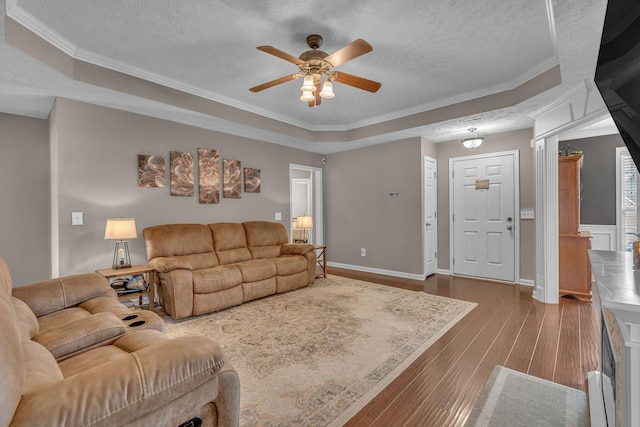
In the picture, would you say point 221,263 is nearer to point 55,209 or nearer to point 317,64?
point 55,209

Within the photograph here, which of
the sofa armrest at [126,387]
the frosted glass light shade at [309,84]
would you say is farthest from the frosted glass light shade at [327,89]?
the sofa armrest at [126,387]

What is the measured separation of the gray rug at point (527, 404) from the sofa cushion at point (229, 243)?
3.31 meters

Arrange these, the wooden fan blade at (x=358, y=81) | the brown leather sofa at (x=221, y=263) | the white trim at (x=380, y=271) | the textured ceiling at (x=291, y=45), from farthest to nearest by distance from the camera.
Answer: the white trim at (x=380, y=271) → the brown leather sofa at (x=221, y=263) → the wooden fan blade at (x=358, y=81) → the textured ceiling at (x=291, y=45)

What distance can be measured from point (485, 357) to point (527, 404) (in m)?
0.60

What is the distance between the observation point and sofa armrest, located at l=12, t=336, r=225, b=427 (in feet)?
2.84

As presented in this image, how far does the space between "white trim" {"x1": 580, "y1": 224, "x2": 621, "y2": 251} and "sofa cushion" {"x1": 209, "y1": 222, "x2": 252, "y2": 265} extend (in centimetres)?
550

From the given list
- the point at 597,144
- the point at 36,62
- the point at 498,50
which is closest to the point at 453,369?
the point at 498,50

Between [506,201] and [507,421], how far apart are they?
3.93 metres

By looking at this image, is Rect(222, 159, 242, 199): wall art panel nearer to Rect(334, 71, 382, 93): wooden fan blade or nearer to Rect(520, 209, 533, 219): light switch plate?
Rect(334, 71, 382, 93): wooden fan blade

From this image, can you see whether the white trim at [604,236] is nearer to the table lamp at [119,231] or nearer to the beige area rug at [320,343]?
the beige area rug at [320,343]

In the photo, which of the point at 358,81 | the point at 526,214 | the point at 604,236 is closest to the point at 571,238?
the point at 526,214

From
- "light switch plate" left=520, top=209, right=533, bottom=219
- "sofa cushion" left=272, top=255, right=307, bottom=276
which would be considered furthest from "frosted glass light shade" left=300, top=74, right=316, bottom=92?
"light switch plate" left=520, top=209, right=533, bottom=219

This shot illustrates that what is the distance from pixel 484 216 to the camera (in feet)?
16.8

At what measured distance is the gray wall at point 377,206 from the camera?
5.21m
